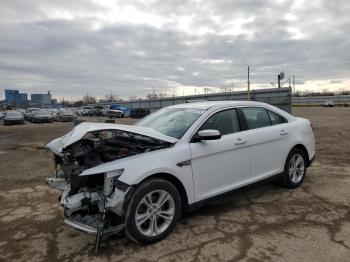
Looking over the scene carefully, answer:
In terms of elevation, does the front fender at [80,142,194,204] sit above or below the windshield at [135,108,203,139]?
below

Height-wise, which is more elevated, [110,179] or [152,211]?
[110,179]

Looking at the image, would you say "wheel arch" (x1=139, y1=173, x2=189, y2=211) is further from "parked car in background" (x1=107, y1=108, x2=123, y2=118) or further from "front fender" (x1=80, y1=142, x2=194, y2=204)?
"parked car in background" (x1=107, y1=108, x2=123, y2=118)

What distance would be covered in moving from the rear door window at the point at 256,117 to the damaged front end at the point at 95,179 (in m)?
1.68

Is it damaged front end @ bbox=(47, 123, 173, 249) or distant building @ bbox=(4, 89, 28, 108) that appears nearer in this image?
damaged front end @ bbox=(47, 123, 173, 249)

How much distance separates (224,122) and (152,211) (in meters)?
1.81

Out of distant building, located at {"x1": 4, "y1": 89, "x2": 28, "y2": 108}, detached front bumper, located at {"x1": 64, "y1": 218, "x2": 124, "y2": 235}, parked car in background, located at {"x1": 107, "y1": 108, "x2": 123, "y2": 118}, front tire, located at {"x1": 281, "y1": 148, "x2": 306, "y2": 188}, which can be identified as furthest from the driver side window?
distant building, located at {"x1": 4, "y1": 89, "x2": 28, "y2": 108}

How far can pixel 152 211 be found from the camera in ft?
13.0

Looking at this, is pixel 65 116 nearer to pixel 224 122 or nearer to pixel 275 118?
pixel 275 118

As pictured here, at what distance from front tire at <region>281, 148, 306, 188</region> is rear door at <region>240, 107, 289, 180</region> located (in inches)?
7.0

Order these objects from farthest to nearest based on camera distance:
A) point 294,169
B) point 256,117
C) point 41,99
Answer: point 41,99 < point 294,169 < point 256,117

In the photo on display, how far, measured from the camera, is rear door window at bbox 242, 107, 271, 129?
5320 mm

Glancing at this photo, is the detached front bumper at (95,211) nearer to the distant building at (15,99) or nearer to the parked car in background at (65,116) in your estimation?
the parked car in background at (65,116)

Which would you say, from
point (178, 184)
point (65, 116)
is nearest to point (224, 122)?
point (178, 184)

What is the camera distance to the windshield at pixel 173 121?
183 inches
